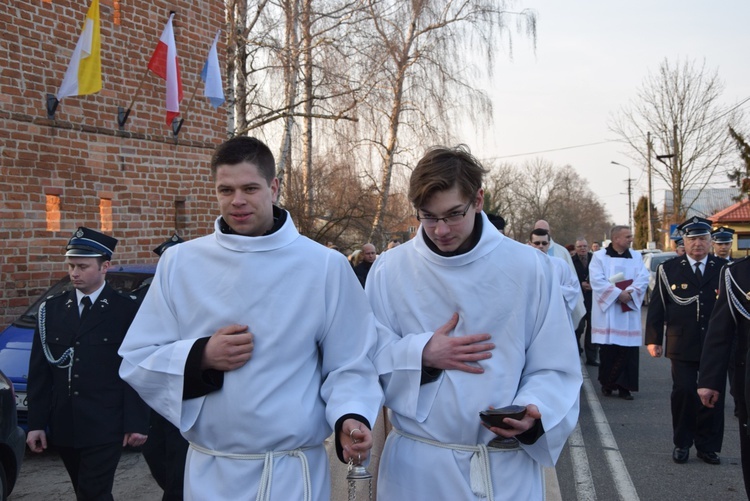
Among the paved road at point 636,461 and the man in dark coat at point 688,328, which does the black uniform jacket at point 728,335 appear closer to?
the paved road at point 636,461

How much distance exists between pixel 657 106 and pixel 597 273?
1194 inches

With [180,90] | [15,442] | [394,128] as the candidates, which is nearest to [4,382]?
[15,442]

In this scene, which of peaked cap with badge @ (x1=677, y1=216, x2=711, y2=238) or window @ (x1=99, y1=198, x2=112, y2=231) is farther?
window @ (x1=99, y1=198, x2=112, y2=231)

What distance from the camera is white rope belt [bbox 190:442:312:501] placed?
2838 millimetres

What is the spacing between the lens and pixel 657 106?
38.2 metres

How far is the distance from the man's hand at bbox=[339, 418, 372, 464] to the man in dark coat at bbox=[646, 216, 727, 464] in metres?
4.76

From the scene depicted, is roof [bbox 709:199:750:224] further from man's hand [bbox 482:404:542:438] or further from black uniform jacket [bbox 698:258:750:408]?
man's hand [bbox 482:404:542:438]

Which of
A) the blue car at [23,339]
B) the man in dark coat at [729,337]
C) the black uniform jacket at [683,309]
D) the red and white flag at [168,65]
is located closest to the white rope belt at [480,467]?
the man in dark coat at [729,337]

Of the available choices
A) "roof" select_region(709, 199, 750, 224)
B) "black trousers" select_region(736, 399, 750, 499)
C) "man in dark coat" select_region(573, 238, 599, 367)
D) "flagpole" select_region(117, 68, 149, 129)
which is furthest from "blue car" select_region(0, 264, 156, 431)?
"roof" select_region(709, 199, 750, 224)

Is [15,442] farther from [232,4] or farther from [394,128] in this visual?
[394,128]

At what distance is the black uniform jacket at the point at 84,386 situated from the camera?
14.9ft

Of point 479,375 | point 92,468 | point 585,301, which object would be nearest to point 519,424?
point 479,375

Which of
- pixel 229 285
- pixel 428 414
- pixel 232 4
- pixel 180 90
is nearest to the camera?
pixel 229 285

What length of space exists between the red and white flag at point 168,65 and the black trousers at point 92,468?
8.09 m
